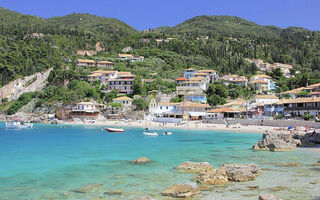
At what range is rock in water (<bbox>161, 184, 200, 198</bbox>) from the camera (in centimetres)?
1337

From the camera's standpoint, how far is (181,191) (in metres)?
13.6

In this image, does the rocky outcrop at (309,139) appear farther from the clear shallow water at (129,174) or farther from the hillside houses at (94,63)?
the hillside houses at (94,63)

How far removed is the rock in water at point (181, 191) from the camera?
13.4 meters

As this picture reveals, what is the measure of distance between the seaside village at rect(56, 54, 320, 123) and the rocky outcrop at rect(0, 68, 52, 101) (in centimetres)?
1602

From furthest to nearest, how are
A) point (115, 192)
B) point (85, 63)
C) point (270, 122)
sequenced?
point (85, 63) → point (270, 122) → point (115, 192)

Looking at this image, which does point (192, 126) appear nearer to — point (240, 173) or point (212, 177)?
point (240, 173)

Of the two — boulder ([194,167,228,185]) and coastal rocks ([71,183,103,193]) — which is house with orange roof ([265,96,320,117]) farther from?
coastal rocks ([71,183,103,193])

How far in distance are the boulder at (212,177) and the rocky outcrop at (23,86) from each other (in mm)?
82503

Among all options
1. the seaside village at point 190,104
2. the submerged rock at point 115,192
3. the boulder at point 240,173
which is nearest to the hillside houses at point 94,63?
the seaside village at point 190,104

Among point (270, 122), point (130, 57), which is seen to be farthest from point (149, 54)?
point (270, 122)

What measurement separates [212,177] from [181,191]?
120 inches

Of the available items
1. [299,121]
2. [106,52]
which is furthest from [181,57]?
[299,121]

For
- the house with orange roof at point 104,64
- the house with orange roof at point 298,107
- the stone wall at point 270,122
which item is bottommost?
the stone wall at point 270,122

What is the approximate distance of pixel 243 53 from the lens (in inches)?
5108
